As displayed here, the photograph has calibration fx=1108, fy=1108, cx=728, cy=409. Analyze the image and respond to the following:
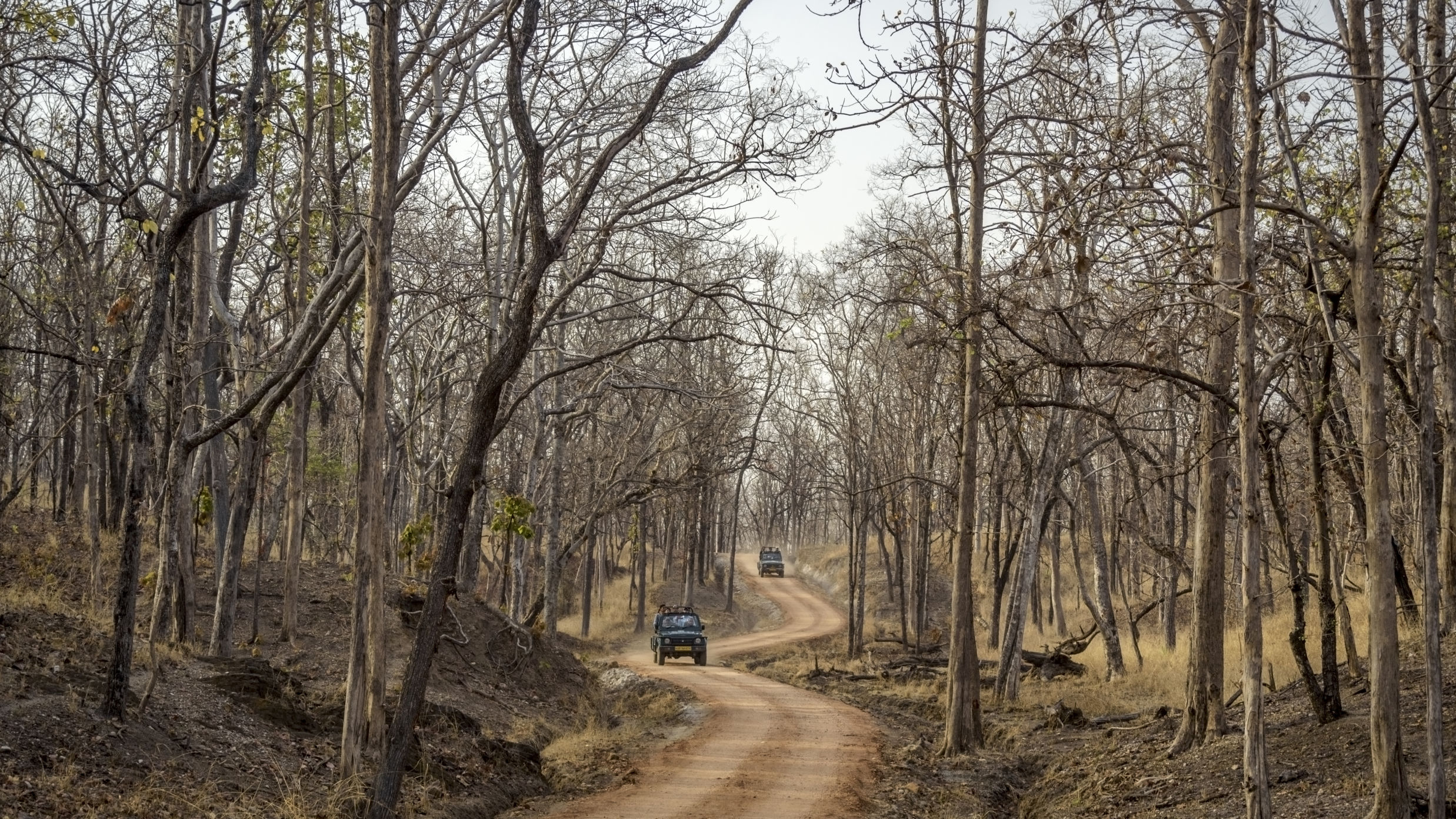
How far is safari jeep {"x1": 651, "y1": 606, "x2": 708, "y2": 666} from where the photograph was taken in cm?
3350

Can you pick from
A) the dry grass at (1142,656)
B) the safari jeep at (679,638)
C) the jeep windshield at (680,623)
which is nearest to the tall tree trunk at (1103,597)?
the dry grass at (1142,656)

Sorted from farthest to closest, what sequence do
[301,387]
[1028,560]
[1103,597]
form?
[1103,597] → [1028,560] → [301,387]

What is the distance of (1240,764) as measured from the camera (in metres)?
11.7

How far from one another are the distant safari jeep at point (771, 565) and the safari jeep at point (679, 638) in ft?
106

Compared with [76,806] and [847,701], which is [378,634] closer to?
[76,806]

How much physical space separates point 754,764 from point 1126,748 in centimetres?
494

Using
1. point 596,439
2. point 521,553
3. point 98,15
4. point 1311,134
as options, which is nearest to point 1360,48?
point 1311,134

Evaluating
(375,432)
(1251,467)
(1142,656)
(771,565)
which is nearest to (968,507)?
(1251,467)

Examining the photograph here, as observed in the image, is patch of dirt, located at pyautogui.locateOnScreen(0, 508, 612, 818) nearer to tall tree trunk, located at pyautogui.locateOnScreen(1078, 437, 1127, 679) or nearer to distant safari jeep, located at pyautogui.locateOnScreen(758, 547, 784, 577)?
tall tree trunk, located at pyautogui.locateOnScreen(1078, 437, 1127, 679)

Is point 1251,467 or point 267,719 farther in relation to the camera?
point 267,719

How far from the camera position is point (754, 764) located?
50.1ft

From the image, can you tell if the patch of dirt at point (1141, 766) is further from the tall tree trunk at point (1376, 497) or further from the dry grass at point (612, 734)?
the dry grass at point (612, 734)

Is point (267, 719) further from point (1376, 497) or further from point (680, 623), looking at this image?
point (680, 623)

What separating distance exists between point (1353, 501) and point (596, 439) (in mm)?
31833
